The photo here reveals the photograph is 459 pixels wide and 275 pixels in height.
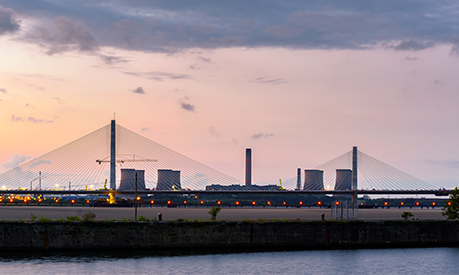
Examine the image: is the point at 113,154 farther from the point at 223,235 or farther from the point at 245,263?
the point at 245,263

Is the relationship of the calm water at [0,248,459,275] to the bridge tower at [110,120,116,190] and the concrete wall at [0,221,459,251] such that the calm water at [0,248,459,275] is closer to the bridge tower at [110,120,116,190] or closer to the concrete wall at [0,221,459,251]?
the concrete wall at [0,221,459,251]

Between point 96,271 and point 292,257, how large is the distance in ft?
→ 48.0

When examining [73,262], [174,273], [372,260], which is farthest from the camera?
[372,260]

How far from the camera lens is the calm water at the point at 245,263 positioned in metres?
40.8

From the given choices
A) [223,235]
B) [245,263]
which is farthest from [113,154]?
[245,263]

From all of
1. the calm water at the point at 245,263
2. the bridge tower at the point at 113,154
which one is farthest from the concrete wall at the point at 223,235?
the bridge tower at the point at 113,154

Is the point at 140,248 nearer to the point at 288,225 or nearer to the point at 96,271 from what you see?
the point at 96,271

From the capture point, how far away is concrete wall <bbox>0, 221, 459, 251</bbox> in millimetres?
45969

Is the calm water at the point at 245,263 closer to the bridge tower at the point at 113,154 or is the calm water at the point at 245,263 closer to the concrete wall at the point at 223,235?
the concrete wall at the point at 223,235

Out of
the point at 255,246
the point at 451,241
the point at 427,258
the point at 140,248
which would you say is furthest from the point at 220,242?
the point at 451,241

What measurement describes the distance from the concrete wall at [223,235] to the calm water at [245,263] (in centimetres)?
133

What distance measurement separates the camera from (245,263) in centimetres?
4366

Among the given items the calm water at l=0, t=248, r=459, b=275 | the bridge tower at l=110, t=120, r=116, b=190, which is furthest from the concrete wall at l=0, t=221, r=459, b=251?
the bridge tower at l=110, t=120, r=116, b=190

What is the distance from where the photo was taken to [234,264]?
43.3m
